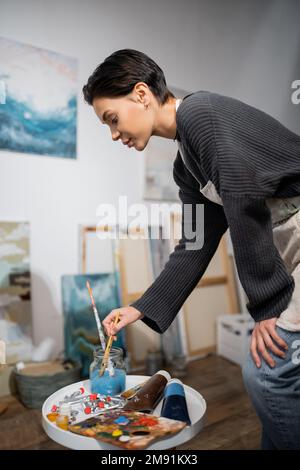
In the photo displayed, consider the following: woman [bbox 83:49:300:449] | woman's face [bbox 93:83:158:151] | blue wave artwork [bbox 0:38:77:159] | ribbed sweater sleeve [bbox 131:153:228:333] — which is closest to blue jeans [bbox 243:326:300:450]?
→ woman [bbox 83:49:300:449]

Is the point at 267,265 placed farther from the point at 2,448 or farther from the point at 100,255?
the point at 100,255

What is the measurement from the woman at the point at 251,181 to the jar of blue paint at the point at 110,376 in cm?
7

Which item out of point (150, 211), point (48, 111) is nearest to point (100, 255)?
point (150, 211)

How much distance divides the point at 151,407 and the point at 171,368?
125 centimetres

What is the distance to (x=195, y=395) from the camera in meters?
0.85

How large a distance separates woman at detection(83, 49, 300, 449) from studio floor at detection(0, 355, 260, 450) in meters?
0.59

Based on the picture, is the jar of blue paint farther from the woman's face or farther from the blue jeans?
the woman's face

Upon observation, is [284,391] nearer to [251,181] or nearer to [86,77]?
[251,181]

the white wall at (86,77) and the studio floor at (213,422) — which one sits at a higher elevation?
the white wall at (86,77)

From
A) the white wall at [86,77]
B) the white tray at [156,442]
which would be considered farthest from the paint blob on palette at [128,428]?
the white wall at [86,77]

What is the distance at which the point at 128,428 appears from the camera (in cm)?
65

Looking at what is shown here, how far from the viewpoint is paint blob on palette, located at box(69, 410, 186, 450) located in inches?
24.0

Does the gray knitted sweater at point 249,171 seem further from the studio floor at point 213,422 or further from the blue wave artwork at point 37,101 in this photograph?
the blue wave artwork at point 37,101

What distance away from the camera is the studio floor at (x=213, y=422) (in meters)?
1.29
